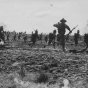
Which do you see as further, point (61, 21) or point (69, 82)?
point (61, 21)

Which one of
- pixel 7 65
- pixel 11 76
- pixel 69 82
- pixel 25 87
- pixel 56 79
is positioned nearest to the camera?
pixel 25 87

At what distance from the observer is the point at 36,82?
11.5m

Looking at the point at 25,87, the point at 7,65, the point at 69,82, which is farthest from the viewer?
the point at 7,65

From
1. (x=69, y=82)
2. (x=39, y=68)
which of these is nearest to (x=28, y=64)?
(x=39, y=68)

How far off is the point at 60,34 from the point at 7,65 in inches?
372

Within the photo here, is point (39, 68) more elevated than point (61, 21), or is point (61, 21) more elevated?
point (61, 21)

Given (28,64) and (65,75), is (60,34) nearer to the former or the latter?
(28,64)

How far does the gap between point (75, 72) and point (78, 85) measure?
307cm

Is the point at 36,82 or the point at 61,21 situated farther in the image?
the point at 61,21

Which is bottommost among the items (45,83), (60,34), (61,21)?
(45,83)

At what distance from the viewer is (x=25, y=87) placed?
9.99 m

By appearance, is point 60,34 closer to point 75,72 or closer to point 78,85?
point 75,72

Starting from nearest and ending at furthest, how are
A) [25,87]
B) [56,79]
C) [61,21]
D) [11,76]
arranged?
[25,87] < [56,79] < [11,76] < [61,21]

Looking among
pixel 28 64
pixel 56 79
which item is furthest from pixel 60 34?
pixel 56 79
